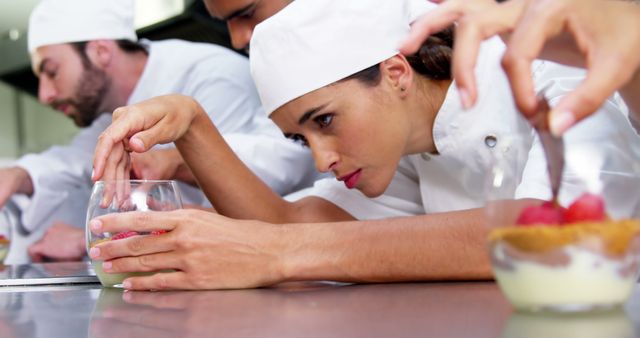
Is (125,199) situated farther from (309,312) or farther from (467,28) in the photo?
(467,28)

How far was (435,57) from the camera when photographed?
1.49 metres

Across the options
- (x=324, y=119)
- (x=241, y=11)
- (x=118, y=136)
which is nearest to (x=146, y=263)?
(x=118, y=136)

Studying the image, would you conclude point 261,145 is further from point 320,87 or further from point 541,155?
point 541,155

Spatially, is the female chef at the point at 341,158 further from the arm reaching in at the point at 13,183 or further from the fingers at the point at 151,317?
the arm reaching in at the point at 13,183

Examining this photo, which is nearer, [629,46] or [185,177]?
[629,46]

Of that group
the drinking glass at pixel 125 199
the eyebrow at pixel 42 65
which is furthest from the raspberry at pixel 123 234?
the eyebrow at pixel 42 65

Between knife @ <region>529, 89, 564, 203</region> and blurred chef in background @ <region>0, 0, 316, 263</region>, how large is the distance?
1775 mm

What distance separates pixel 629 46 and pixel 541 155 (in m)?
0.10

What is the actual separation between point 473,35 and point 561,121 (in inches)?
4.1

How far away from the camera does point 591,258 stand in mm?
568

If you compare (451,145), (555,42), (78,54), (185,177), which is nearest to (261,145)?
(185,177)

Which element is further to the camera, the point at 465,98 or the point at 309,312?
the point at 309,312

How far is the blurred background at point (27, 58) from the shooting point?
323 cm

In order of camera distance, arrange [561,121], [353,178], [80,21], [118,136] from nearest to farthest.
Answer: [561,121]
[118,136]
[353,178]
[80,21]
